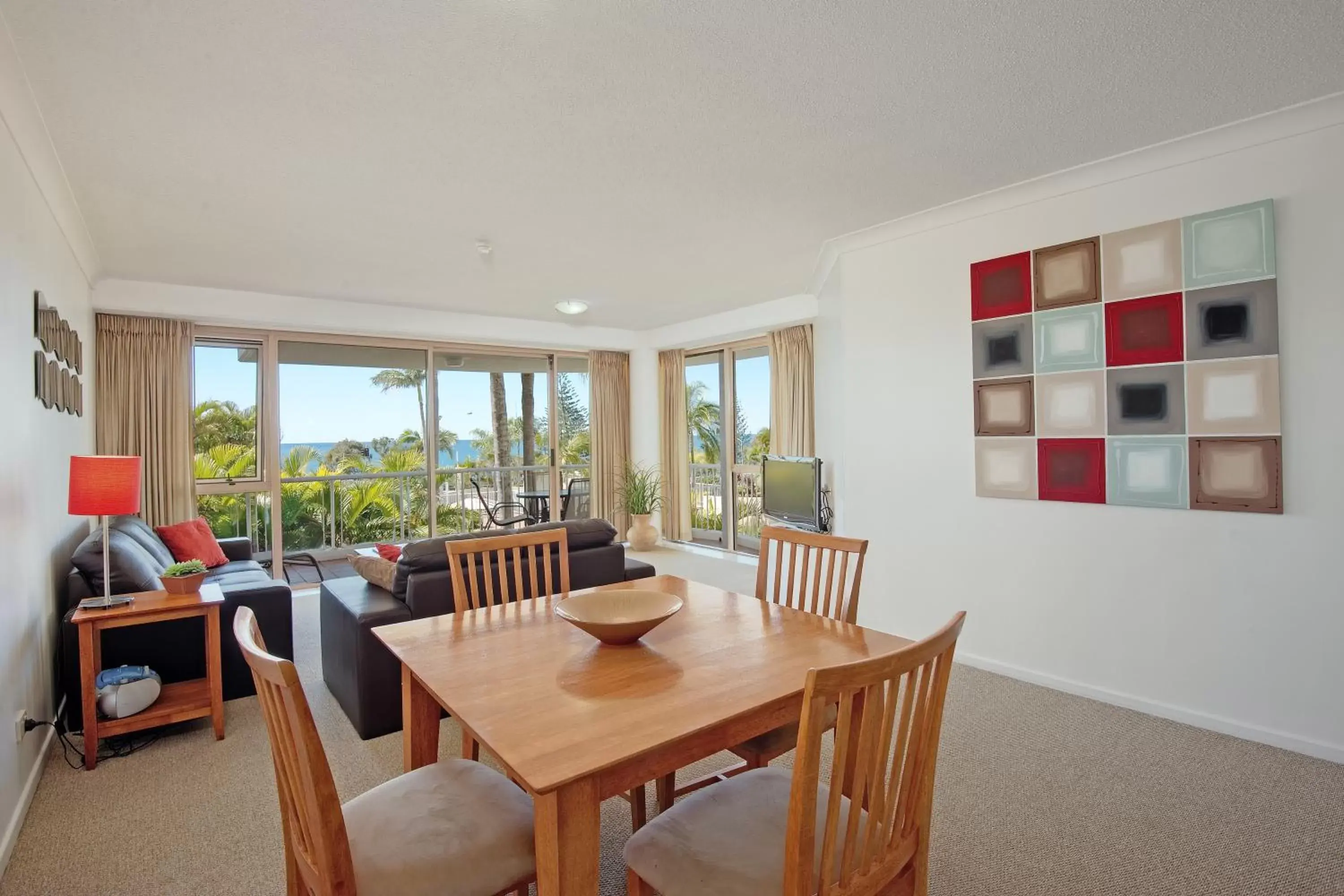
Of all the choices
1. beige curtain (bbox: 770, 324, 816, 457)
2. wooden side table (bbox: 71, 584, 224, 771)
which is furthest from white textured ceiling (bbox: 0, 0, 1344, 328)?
beige curtain (bbox: 770, 324, 816, 457)

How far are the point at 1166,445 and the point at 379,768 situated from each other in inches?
142

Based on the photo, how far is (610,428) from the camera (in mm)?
7641

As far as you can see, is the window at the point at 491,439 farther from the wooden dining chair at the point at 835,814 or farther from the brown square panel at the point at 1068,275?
the wooden dining chair at the point at 835,814

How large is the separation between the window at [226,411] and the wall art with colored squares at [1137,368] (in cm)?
558

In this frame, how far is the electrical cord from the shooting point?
106 inches

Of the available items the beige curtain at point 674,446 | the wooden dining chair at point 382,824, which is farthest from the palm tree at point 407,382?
the wooden dining chair at point 382,824

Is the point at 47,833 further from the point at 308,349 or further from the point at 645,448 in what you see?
the point at 645,448

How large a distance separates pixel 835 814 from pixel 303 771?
916 mm

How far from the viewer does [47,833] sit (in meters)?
2.18

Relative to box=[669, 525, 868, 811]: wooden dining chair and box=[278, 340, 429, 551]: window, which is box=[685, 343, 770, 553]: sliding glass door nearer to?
box=[278, 340, 429, 551]: window

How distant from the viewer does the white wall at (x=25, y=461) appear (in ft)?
7.16

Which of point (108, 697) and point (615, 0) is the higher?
point (615, 0)

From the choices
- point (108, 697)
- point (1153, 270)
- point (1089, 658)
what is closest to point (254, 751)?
point (108, 697)

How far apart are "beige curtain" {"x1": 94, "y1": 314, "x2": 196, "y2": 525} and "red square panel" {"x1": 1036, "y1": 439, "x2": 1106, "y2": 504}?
595 cm
